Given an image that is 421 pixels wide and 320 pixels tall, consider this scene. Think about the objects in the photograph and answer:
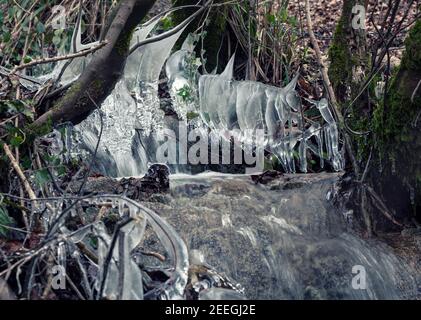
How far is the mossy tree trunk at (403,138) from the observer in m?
3.97

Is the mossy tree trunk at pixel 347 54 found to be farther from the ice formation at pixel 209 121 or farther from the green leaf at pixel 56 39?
the green leaf at pixel 56 39

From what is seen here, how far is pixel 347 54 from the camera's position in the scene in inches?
209

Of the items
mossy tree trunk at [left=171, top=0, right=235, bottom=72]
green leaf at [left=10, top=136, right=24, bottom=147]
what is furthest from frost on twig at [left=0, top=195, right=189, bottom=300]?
mossy tree trunk at [left=171, top=0, right=235, bottom=72]

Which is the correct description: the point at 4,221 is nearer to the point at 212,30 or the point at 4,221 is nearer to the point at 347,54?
the point at 347,54

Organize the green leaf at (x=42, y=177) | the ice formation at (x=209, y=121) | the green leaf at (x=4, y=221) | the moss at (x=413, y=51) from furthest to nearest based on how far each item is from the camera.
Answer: the ice formation at (x=209, y=121)
the moss at (x=413, y=51)
the green leaf at (x=42, y=177)
the green leaf at (x=4, y=221)

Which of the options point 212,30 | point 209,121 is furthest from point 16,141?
point 212,30

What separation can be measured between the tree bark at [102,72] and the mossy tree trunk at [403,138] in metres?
1.29

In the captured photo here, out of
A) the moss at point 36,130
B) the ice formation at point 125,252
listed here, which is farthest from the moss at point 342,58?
the ice formation at point 125,252

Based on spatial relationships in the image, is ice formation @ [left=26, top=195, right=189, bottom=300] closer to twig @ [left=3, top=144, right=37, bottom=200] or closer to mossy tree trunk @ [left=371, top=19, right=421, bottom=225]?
twig @ [left=3, top=144, right=37, bottom=200]

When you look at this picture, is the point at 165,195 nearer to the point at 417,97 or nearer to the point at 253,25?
the point at 417,97

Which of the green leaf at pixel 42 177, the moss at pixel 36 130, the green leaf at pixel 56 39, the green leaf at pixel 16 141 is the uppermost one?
the green leaf at pixel 56 39

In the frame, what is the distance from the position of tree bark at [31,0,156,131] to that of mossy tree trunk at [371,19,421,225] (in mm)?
1287

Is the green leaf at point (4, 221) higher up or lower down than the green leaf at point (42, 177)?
lower down

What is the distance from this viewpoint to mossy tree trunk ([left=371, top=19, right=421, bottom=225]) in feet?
13.0
